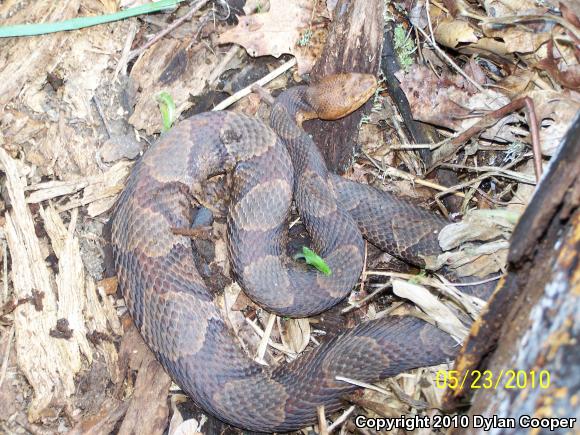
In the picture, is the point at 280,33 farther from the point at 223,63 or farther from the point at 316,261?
the point at 316,261

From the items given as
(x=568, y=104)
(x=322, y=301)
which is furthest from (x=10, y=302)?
(x=568, y=104)

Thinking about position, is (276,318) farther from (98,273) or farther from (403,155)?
(403,155)

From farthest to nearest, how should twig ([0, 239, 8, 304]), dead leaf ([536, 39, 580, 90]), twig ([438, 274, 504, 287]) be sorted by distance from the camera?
dead leaf ([536, 39, 580, 90]) → twig ([0, 239, 8, 304]) → twig ([438, 274, 504, 287])

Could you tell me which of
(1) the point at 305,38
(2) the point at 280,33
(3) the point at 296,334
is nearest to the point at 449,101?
(1) the point at 305,38

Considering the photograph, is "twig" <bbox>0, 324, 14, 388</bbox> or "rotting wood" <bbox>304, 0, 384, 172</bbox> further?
"rotting wood" <bbox>304, 0, 384, 172</bbox>

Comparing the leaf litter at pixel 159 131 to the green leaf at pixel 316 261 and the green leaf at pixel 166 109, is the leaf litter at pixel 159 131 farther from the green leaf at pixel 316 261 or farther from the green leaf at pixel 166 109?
the green leaf at pixel 316 261

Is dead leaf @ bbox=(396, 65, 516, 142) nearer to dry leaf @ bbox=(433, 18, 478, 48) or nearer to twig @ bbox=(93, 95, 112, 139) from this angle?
dry leaf @ bbox=(433, 18, 478, 48)

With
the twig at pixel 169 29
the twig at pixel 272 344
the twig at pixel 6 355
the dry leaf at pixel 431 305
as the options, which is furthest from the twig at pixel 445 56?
the twig at pixel 6 355
